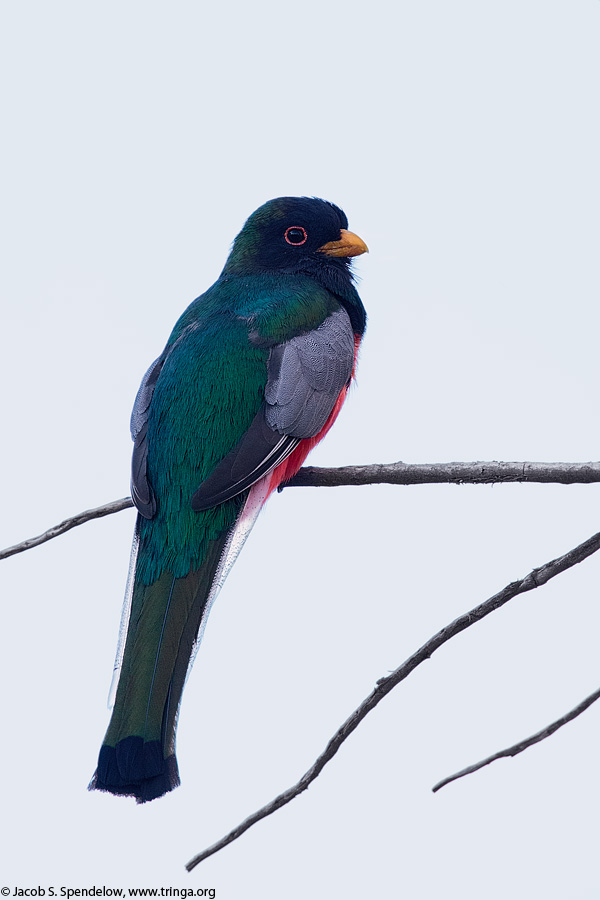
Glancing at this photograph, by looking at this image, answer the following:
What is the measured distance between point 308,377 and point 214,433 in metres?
0.50

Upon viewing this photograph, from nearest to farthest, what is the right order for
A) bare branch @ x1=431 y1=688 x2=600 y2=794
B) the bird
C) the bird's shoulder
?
1. bare branch @ x1=431 y1=688 x2=600 y2=794
2. the bird
3. the bird's shoulder

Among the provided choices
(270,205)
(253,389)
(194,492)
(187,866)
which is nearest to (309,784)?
(187,866)

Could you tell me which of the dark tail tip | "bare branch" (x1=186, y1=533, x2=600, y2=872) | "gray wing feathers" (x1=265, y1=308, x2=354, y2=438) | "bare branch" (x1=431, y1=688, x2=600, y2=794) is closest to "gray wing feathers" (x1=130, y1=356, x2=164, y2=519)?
"gray wing feathers" (x1=265, y1=308, x2=354, y2=438)

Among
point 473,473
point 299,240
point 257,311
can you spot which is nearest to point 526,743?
point 473,473

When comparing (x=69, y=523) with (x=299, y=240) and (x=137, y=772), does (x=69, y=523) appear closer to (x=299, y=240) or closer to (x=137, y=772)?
(x=137, y=772)

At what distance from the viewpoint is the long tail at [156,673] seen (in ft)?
10.6

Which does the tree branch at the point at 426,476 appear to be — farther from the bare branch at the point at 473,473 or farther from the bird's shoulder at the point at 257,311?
the bird's shoulder at the point at 257,311

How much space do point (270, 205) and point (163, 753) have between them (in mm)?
2831

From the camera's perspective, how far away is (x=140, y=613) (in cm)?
348

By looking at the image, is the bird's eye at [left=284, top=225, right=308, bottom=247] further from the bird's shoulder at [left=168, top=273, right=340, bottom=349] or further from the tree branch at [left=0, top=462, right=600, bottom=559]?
the tree branch at [left=0, top=462, right=600, bottom=559]

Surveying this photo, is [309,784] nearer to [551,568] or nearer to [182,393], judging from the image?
[551,568]


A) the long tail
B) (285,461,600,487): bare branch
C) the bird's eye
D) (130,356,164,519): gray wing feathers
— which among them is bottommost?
the long tail

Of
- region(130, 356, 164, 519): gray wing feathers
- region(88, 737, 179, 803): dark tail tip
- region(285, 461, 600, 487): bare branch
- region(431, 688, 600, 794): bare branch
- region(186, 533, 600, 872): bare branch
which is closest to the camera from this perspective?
region(431, 688, 600, 794): bare branch

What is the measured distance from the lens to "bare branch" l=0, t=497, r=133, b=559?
3424 mm
